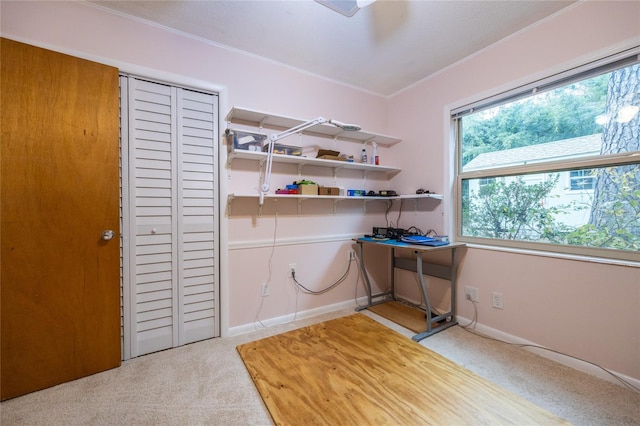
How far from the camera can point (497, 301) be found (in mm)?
2076

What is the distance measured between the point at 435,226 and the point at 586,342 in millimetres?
1313

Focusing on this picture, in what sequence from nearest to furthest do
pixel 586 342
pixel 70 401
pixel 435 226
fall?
pixel 70 401 < pixel 586 342 < pixel 435 226

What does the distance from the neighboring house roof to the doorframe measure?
235cm

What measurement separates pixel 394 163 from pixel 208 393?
Answer: 2776 mm

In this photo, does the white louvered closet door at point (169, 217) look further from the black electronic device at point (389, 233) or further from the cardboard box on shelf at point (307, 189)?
the black electronic device at point (389, 233)

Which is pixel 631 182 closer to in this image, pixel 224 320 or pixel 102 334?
→ pixel 224 320

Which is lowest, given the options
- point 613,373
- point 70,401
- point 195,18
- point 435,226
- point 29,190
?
point 70,401

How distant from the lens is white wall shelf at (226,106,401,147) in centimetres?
208

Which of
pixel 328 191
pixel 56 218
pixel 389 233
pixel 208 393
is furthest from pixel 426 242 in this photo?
pixel 56 218

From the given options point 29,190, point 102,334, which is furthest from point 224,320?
point 29,190

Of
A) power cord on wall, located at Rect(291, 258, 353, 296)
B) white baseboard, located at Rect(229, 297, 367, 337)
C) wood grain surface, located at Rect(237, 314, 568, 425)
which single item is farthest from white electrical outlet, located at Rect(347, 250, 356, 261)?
wood grain surface, located at Rect(237, 314, 568, 425)

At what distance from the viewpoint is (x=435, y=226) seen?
2.58m

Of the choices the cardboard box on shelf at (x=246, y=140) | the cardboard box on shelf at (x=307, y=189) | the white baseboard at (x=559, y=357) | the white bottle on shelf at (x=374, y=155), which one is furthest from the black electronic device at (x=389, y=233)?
the cardboard box on shelf at (x=246, y=140)

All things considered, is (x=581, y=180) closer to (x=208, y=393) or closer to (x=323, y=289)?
(x=323, y=289)
